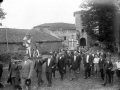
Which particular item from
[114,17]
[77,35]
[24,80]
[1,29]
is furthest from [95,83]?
[77,35]

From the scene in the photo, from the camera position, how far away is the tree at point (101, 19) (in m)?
26.6

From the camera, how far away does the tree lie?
87.2 feet

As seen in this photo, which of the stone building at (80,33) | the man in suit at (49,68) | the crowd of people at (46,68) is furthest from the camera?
the stone building at (80,33)

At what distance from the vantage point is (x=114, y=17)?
26344mm

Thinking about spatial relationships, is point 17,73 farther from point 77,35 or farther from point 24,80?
point 77,35

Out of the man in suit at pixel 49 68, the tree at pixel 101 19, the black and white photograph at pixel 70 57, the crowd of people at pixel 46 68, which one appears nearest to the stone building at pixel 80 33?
the black and white photograph at pixel 70 57

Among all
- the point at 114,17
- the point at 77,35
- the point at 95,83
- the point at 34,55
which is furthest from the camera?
the point at 77,35

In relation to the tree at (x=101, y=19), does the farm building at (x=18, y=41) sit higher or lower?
lower

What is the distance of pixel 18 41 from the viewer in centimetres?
2859

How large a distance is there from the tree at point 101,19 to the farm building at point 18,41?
8659 mm

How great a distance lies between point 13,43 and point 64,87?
2089 cm

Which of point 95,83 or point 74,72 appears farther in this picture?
point 74,72

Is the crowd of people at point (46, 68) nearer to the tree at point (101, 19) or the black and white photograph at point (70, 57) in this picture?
the black and white photograph at point (70, 57)

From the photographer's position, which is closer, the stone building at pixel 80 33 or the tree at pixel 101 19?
the tree at pixel 101 19
